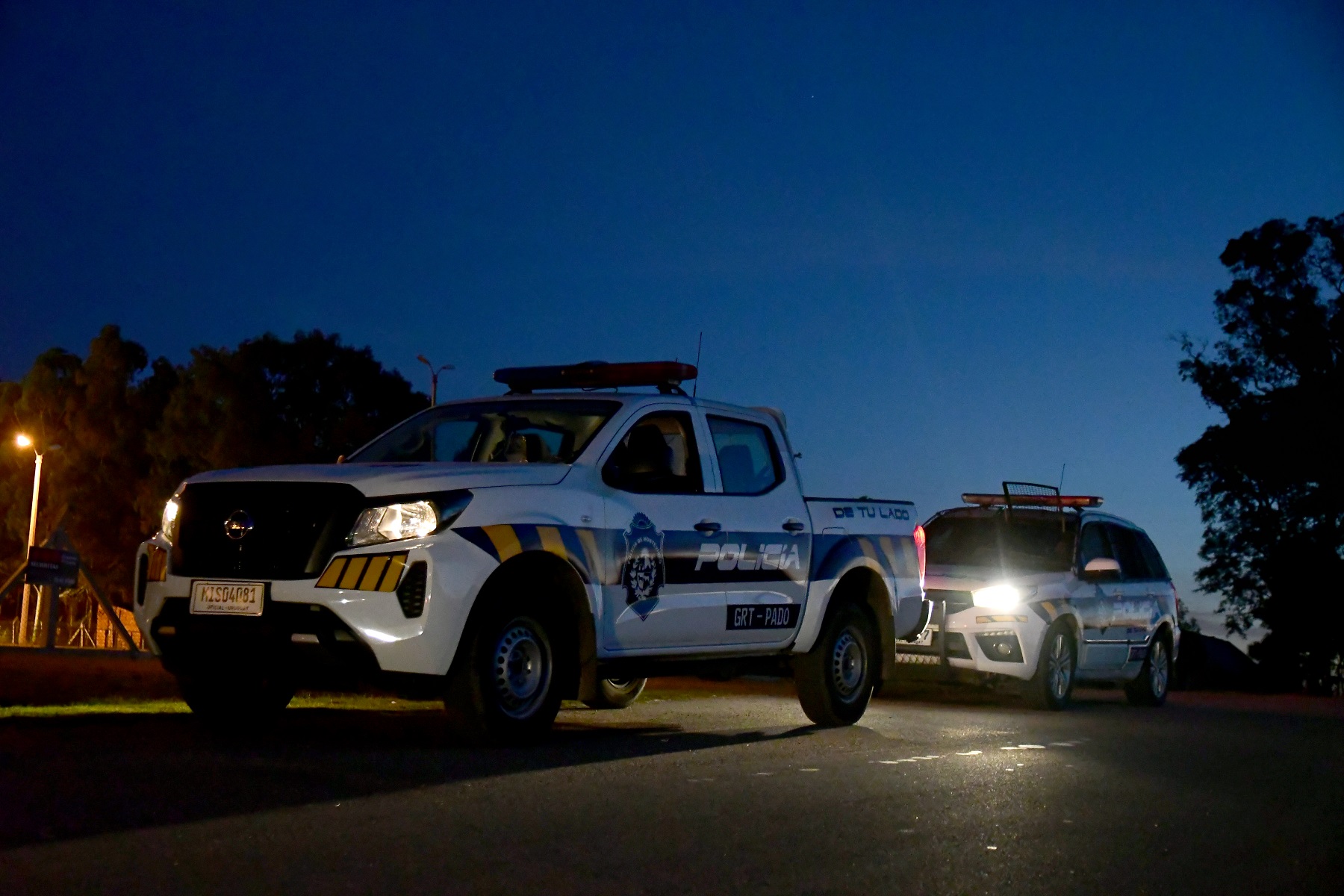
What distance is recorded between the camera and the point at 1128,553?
1644cm

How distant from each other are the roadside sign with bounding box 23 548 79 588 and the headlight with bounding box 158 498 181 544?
42.3 ft

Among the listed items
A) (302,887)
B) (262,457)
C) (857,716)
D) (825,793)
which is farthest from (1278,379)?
(302,887)

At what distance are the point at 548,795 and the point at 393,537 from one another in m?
1.77

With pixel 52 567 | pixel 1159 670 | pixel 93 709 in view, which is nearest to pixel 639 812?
pixel 93 709

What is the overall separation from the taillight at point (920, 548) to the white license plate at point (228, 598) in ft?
17.6

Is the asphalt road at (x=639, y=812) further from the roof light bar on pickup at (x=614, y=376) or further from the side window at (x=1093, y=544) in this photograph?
the side window at (x=1093, y=544)

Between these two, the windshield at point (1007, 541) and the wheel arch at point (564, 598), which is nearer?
the wheel arch at point (564, 598)

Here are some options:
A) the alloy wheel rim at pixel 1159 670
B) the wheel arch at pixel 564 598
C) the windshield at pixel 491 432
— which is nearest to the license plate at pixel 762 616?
the wheel arch at pixel 564 598

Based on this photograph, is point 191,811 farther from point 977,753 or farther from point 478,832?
point 977,753

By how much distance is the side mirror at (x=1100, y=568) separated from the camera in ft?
48.5

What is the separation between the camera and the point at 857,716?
11406mm

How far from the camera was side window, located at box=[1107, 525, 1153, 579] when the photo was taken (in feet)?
52.9

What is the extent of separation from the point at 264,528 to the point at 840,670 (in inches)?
171

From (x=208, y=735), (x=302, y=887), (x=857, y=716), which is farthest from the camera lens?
(x=857, y=716)
